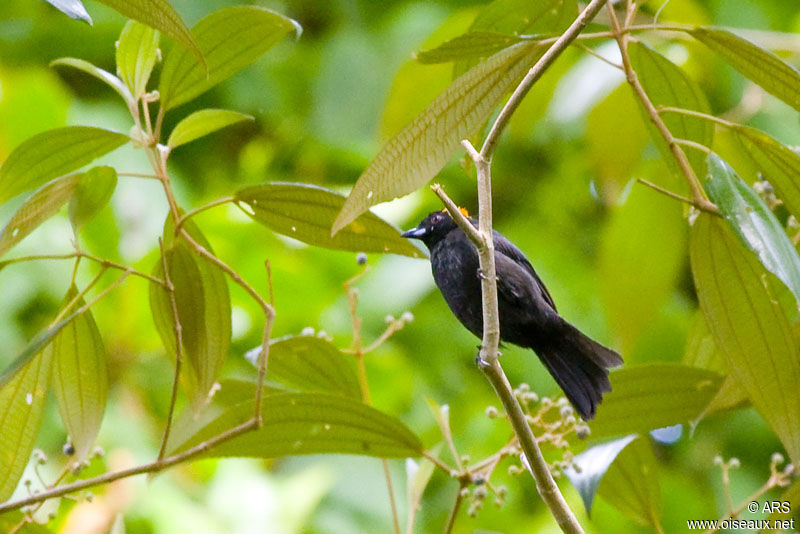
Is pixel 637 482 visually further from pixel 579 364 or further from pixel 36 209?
pixel 36 209

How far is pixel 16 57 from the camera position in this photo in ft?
13.3

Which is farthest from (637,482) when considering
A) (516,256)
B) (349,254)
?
(349,254)

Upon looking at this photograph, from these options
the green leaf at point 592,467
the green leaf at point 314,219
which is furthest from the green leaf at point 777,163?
the green leaf at point 314,219

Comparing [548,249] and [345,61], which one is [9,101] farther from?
[548,249]

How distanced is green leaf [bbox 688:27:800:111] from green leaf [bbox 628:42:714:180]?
8.7 inches

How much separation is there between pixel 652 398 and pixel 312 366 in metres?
0.65

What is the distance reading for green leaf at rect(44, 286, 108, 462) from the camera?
1.68 meters

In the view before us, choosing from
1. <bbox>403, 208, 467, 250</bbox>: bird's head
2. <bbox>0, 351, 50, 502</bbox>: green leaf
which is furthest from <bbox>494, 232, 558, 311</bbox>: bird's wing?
<bbox>0, 351, 50, 502</bbox>: green leaf

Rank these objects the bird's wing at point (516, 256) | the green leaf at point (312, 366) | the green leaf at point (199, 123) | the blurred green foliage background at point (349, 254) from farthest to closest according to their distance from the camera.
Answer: the blurred green foliage background at point (349, 254) → the bird's wing at point (516, 256) → the green leaf at point (312, 366) → the green leaf at point (199, 123)

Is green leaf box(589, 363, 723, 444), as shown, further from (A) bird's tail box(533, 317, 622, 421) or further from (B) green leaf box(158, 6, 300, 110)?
(B) green leaf box(158, 6, 300, 110)

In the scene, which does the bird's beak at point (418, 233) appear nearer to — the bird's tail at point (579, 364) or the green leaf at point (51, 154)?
Answer: the bird's tail at point (579, 364)

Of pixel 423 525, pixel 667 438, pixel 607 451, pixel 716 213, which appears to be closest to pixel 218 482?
pixel 423 525

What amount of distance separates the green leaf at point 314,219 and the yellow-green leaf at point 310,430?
28 cm

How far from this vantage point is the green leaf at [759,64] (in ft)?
4.83
